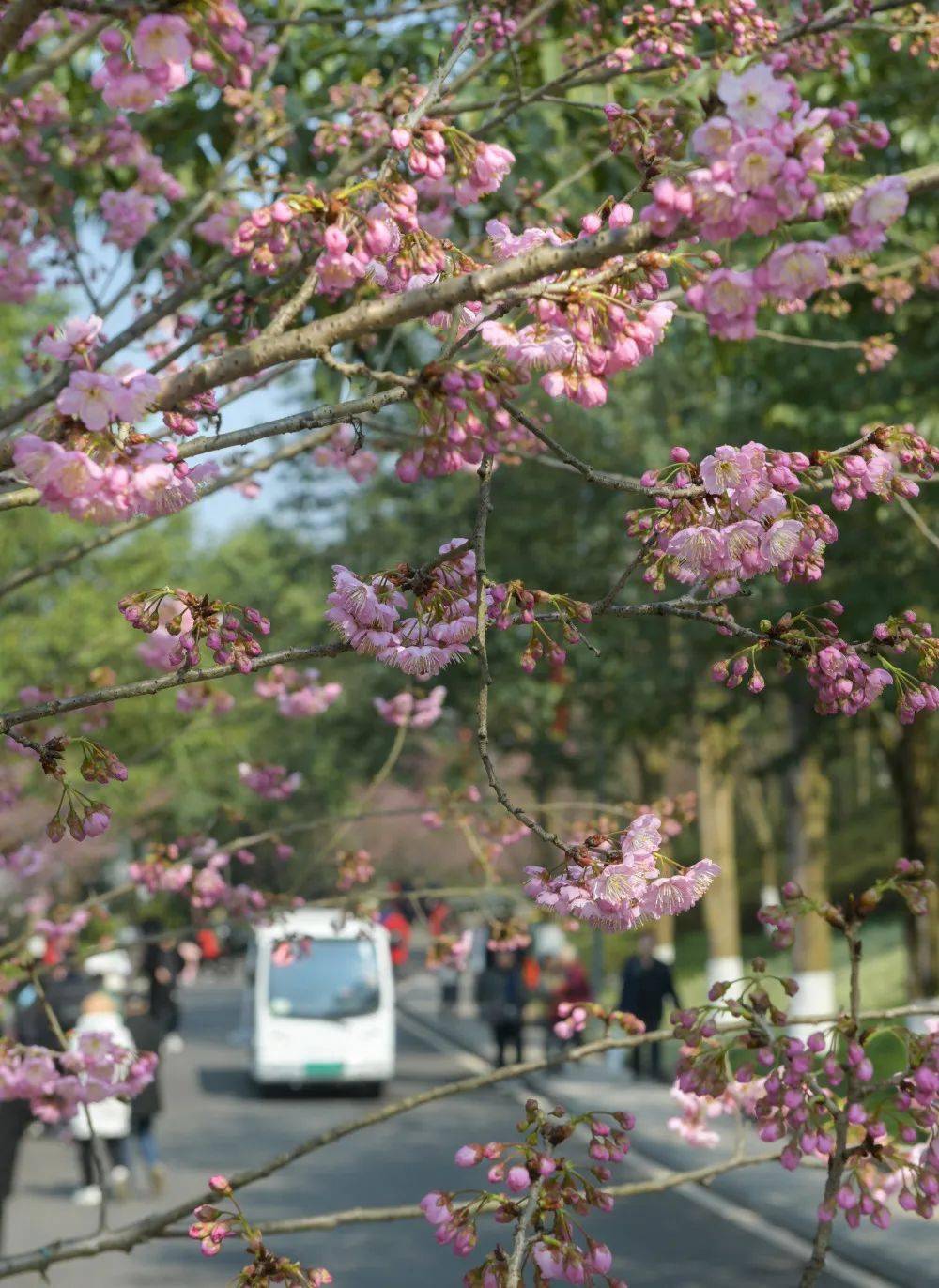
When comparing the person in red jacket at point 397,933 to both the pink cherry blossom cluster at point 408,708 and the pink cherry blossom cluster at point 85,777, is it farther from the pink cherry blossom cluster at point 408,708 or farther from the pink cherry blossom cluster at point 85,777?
the pink cherry blossom cluster at point 85,777

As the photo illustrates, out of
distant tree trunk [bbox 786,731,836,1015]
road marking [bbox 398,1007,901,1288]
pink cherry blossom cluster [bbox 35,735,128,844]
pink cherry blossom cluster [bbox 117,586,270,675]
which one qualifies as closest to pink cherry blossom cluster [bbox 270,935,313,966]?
road marking [bbox 398,1007,901,1288]

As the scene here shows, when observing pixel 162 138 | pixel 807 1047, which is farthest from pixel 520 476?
pixel 807 1047

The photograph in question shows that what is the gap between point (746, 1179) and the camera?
50.2 ft

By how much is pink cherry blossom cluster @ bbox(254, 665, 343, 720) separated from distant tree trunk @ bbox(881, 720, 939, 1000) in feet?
49.2

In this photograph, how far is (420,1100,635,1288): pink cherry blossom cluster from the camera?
10.2ft

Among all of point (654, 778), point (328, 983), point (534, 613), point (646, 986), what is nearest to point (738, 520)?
point (534, 613)

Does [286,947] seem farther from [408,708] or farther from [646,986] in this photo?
[646,986]

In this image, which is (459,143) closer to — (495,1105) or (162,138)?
(162,138)

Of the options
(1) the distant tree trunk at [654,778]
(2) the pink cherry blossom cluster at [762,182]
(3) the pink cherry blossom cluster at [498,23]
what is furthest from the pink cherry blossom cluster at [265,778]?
(1) the distant tree trunk at [654,778]

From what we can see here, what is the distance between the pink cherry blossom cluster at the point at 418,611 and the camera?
3.24 m

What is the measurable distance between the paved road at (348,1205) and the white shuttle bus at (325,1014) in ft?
1.54

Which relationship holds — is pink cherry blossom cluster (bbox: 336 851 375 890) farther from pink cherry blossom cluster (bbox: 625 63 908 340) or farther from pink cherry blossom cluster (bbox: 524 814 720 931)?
pink cherry blossom cluster (bbox: 625 63 908 340)

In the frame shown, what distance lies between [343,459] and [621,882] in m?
3.56

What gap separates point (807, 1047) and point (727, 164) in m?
1.93
